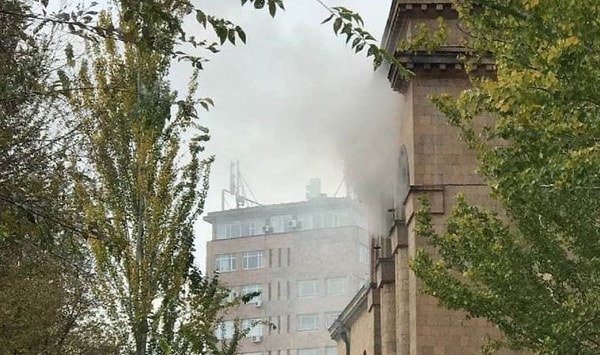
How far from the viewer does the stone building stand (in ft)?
75.5

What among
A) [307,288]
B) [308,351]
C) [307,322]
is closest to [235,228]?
[307,288]

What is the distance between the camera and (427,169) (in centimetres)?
2398

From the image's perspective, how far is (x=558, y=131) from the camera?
38.4 ft

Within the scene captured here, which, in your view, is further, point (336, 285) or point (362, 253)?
point (362, 253)

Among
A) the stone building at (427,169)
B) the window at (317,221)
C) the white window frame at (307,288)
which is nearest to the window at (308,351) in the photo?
the white window frame at (307,288)

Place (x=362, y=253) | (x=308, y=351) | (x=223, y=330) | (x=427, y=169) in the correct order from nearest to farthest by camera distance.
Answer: (x=427, y=169) → (x=223, y=330) → (x=308, y=351) → (x=362, y=253)

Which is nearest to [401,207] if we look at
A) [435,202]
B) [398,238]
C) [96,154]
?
[398,238]

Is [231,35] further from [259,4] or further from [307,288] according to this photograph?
[307,288]

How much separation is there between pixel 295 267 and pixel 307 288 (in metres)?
2.52

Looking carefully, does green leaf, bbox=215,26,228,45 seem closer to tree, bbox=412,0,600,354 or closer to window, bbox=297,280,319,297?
tree, bbox=412,0,600,354

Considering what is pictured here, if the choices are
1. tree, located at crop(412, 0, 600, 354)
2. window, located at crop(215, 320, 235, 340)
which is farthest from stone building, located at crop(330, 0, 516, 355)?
tree, located at crop(412, 0, 600, 354)

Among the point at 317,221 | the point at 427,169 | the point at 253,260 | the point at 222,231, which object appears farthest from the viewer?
the point at 222,231

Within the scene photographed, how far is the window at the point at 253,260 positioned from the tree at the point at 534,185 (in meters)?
70.3

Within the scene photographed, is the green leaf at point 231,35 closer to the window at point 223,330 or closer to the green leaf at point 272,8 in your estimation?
the green leaf at point 272,8
